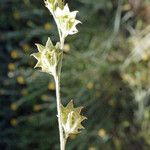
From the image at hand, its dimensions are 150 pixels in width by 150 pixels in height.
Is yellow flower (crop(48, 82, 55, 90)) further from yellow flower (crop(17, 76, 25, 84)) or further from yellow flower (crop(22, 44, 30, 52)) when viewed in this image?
yellow flower (crop(22, 44, 30, 52))

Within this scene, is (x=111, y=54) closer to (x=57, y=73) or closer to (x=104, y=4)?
(x=104, y=4)

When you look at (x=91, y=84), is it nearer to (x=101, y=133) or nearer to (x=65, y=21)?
(x=101, y=133)

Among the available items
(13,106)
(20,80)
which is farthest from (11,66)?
(13,106)

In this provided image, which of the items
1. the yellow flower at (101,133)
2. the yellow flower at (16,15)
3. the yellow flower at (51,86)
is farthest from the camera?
the yellow flower at (16,15)

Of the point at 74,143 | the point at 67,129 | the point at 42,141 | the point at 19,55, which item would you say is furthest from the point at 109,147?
the point at 67,129

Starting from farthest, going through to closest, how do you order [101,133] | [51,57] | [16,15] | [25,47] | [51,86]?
[16,15]
[25,47]
[51,86]
[101,133]
[51,57]

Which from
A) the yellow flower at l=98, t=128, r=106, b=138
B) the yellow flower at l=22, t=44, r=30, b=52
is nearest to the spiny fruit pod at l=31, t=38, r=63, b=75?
the yellow flower at l=98, t=128, r=106, b=138

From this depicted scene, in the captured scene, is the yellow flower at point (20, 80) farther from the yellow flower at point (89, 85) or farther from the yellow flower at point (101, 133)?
the yellow flower at point (101, 133)

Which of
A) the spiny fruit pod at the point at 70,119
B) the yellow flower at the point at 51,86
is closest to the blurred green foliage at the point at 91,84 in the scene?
the yellow flower at the point at 51,86
